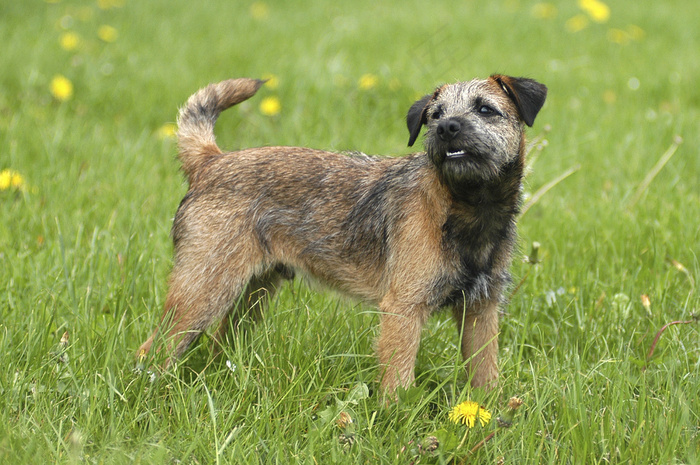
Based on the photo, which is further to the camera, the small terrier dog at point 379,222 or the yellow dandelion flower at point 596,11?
the yellow dandelion flower at point 596,11

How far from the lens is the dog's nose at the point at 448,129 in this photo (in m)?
3.06

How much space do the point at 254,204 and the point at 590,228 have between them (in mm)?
2286

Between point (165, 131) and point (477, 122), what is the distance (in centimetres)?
372

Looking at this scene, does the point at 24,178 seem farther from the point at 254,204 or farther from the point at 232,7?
the point at 232,7

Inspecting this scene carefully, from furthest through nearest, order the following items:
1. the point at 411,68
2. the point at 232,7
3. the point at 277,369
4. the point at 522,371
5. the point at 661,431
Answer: the point at 232,7
the point at 411,68
the point at 522,371
the point at 277,369
the point at 661,431

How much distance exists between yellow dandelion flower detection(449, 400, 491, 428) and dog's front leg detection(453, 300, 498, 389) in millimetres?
647

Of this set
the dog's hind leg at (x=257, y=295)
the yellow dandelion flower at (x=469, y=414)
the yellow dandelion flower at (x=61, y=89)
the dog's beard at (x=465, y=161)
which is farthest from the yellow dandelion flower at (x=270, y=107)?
the yellow dandelion flower at (x=469, y=414)

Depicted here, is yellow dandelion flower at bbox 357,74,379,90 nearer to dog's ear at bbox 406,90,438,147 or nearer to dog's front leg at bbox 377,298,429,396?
dog's ear at bbox 406,90,438,147

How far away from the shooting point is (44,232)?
14.8ft

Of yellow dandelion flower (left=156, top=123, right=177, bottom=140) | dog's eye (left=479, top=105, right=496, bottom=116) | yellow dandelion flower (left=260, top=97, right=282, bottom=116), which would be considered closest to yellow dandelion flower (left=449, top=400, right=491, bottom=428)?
dog's eye (left=479, top=105, right=496, bottom=116)

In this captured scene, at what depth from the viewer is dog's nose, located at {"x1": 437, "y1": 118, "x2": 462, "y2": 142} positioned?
306 centimetres

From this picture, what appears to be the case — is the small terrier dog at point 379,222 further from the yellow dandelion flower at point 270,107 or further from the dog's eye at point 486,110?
the yellow dandelion flower at point 270,107

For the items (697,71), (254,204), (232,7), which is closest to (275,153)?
(254,204)

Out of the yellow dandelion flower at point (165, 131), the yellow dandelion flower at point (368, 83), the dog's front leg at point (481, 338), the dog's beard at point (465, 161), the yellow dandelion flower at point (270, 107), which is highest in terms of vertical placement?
the dog's beard at point (465, 161)
